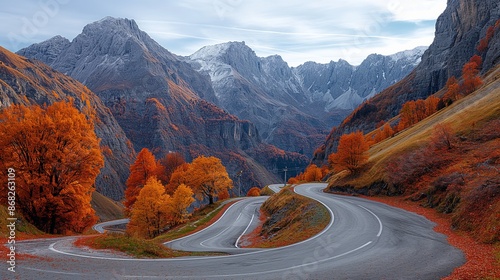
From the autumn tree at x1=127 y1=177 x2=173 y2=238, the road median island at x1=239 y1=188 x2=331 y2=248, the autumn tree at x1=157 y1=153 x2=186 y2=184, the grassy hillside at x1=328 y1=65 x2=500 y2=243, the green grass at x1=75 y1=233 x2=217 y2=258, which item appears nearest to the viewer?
the green grass at x1=75 y1=233 x2=217 y2=258

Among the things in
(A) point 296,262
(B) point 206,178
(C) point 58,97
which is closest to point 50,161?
(A) point 296,262

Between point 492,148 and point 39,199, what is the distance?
→ 148 ft

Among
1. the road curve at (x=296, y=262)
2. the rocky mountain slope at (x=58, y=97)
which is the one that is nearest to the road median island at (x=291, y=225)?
the road curve at (x=296, y=262)

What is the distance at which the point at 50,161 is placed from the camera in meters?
27.5

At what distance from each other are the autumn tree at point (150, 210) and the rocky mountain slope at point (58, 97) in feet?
327

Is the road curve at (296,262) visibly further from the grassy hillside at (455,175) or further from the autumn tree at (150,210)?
the autumn tree at (150,210)

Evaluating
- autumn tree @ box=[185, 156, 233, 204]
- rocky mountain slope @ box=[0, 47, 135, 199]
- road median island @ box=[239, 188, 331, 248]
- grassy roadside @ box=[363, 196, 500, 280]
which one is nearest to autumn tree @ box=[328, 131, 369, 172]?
road median island @ box=[239, 188, 331, 248]

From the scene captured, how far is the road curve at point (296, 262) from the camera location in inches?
508

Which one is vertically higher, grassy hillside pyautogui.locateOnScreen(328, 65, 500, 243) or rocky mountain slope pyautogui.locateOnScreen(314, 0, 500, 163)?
rocky mountain slope pyautogui.locateOnScreen(314, 0, 500, 163)

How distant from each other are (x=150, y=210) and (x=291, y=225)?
80.0ft

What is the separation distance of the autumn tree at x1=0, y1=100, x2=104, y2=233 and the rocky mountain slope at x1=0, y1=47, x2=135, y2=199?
112 metres

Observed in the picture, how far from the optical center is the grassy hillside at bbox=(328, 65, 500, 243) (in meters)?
23.0

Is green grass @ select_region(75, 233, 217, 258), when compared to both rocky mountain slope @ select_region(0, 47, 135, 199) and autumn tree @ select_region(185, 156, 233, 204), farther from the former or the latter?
rocky mountain slope @ select_region(0, 47, 135, 199)

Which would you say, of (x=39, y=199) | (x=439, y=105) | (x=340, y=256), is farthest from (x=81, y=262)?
(x=439, y=105)
